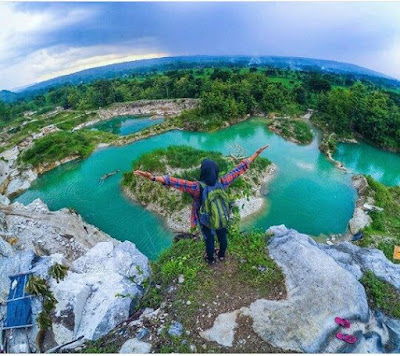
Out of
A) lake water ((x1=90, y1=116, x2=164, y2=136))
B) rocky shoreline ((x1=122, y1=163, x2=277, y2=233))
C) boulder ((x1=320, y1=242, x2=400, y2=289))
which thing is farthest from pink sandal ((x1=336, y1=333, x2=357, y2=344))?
lake water ((x1=90, y1=116, x2=164, y2=136))

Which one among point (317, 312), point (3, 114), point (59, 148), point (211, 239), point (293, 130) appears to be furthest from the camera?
point (3, 114)

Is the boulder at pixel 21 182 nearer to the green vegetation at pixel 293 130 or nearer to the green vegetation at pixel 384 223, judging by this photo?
the green vegetation at pixel 384 223

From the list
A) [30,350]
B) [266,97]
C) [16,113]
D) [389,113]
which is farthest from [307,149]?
[16,113]

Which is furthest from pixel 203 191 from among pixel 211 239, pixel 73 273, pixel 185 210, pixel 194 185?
pixel 185 210

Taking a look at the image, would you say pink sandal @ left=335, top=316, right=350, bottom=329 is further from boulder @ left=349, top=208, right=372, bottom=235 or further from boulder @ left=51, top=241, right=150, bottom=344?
boulder @ left=349, top=208, right=372, bottom=235

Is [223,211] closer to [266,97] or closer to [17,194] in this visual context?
[17,194]

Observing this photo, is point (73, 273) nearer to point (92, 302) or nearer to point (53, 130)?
point (92, 302)
